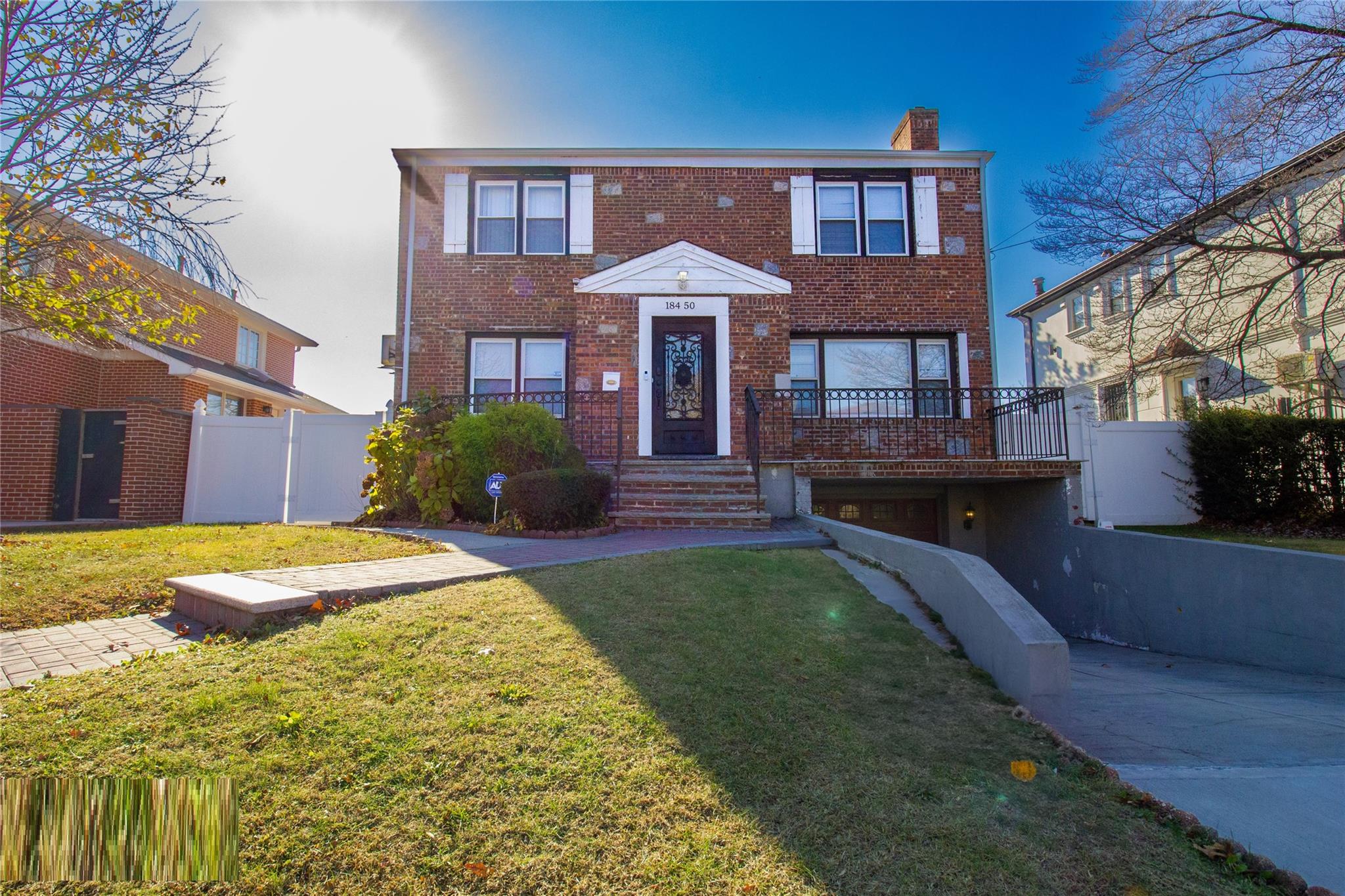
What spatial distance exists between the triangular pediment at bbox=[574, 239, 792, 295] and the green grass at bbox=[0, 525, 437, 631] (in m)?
5.62

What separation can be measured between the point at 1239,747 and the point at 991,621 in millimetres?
1215

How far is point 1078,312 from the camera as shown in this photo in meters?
21.7

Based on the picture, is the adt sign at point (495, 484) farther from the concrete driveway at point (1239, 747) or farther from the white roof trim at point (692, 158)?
the white roof trim at point (692, 158)

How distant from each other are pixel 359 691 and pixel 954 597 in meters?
3.66

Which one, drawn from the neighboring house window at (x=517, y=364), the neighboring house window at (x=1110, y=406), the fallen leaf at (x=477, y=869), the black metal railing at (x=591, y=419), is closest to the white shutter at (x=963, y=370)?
the black metal railing at (x=591, y=419)

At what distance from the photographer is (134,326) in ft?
20.2

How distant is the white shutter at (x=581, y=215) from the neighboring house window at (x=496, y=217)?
1.03m

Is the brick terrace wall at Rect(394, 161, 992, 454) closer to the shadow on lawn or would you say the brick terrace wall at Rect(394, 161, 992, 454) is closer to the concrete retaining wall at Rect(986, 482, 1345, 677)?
the concrete retaining wall at Rect(986, 482, 1345, 677)

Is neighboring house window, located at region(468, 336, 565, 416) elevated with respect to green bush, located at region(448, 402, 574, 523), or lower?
elevated

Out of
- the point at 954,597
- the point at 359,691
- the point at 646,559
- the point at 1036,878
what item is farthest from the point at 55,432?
the point at 1036,878

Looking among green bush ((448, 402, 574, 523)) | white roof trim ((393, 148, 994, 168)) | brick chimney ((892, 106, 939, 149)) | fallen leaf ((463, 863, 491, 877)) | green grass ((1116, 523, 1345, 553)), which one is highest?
brick chimney ((892, 106, 939, 149))

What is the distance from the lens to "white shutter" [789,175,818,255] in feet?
41.7

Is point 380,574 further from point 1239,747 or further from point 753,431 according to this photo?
point 753,431

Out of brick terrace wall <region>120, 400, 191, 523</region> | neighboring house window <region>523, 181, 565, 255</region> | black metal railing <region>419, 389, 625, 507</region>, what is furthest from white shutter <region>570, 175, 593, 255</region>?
brick terrace wall <region>120, 400, 191, 523</region>
